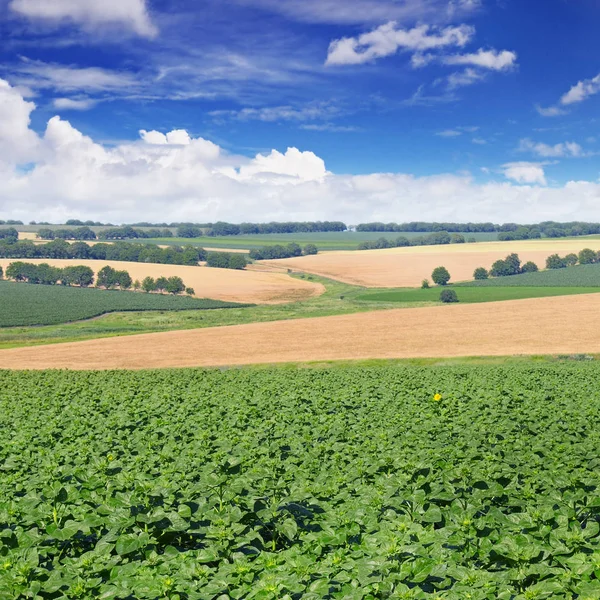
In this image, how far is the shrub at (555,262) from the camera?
136125mm

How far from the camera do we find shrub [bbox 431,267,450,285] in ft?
414

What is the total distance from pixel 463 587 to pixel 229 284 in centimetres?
12065

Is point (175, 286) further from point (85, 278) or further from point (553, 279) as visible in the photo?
point (553, 279)

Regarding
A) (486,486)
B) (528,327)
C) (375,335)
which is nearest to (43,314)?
(375,335)

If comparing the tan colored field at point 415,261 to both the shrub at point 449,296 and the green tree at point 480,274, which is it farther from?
the shrub at point 449,296

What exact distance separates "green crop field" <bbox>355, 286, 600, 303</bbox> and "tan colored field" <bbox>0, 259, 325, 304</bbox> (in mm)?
13083

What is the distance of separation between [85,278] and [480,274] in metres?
82.8

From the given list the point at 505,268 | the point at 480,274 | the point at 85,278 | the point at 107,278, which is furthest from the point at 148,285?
the point at 505,268

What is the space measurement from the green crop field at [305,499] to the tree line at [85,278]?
10546cm

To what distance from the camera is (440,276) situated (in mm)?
126312

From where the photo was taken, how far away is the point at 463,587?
604 centimetres

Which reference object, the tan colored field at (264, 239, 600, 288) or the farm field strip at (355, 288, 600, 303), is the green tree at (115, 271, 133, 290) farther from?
the farm field strip at (355, 288, 600, 303)

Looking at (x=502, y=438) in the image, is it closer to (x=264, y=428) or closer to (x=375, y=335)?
(x=264, y=428)

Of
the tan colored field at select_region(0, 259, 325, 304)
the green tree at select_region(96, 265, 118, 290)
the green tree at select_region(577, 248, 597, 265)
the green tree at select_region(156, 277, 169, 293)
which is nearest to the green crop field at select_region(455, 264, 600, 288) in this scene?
the green tree at select_region(577, 248, 597, 265)
